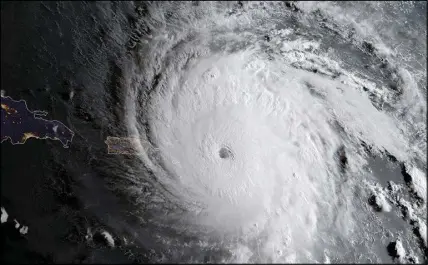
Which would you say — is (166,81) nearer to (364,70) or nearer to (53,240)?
(53,240)

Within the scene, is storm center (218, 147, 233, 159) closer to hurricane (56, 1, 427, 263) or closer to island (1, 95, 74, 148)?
hurricane (56, 1, 427, 263)

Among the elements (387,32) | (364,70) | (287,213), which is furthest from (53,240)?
(387,32)

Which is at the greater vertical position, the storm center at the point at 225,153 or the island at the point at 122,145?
the storm center at the point at 225,153

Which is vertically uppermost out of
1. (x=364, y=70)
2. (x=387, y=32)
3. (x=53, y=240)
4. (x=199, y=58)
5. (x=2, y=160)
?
(x=387, y=32)

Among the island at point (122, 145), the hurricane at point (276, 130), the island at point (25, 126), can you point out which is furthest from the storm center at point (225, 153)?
the island at point (25, 126)

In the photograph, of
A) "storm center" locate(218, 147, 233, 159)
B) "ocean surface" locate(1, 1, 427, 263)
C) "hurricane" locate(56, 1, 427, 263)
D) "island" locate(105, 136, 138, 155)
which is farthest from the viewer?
"storm center" locate(218, 147, 233, 159)

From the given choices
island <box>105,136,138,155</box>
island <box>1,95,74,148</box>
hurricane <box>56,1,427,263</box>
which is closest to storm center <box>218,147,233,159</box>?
hurricane <box>56,1,427,263</box>

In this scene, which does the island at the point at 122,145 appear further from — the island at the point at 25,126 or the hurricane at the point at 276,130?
→ the island at the point at 25,126
